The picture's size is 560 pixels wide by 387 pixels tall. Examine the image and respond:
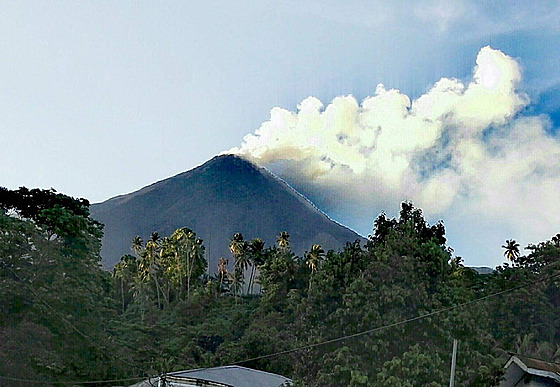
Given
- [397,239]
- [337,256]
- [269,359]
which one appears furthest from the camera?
[269,359]

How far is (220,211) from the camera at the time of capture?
167500mm

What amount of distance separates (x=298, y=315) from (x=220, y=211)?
147 meters

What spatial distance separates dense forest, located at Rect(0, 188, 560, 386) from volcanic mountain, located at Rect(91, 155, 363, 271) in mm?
102044

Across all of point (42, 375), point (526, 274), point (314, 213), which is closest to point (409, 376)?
point (42, 375)

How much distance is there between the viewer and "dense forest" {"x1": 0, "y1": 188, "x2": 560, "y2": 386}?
666 inches

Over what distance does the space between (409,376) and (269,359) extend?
47.8 ft

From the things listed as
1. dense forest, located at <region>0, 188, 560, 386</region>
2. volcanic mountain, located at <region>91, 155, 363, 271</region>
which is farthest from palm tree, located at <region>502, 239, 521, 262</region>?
volcanic mountain, located at <region>91, 155, 363, 271</region>

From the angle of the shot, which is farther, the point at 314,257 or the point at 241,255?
the point at 241,255

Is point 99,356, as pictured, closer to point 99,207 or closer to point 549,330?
point 549,330

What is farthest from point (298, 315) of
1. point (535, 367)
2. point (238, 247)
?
point (238, 247)

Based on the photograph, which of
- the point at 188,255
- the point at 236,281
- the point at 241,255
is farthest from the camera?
the point at 241,255

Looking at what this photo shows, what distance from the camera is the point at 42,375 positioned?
23.4 m

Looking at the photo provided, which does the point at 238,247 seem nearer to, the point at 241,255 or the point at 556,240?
the point at 241,255

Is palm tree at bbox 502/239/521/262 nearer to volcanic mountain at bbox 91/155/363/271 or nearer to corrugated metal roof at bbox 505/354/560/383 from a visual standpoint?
corrugated metal roof at bbox 505/354/560/383
